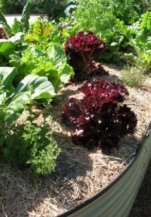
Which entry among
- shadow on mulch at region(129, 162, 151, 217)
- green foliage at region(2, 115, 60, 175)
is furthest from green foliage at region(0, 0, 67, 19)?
green foliage at region(2, 115, 60, 175)

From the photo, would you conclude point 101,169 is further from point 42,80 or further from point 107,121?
point 42,80

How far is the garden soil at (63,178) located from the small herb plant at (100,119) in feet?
0.24

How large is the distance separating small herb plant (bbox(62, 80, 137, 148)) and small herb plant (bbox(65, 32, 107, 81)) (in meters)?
0.80

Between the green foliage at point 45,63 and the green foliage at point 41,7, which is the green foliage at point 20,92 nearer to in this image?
the green foliage at point 45,63

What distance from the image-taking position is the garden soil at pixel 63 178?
2430 mm

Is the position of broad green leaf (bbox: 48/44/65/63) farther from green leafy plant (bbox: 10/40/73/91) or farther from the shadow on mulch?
the shadow on mulch

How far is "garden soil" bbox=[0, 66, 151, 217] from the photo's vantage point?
2430mm

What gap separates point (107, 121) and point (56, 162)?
46 centimetres

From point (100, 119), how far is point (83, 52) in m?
1.00

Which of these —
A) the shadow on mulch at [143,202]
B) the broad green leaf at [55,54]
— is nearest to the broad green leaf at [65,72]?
the broad green leaf at [55,54]

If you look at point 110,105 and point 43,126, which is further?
point 110,105

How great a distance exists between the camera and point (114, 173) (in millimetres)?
2775

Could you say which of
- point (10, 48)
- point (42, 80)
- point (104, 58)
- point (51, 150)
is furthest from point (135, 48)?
point (51, 150)

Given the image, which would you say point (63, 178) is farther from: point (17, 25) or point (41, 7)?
point (41, 7)
